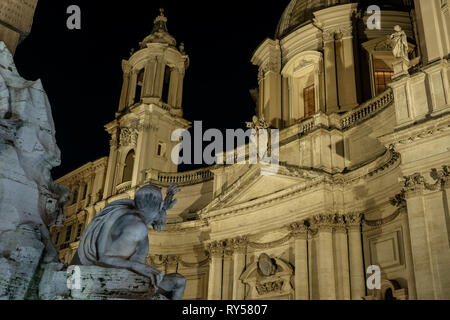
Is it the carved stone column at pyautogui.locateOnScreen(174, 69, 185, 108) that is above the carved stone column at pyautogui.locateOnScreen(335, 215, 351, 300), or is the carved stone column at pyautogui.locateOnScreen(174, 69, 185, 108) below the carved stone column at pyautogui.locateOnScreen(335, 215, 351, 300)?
above

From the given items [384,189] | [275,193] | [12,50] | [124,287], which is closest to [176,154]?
[275,193]

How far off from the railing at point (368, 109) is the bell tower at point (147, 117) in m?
10.1

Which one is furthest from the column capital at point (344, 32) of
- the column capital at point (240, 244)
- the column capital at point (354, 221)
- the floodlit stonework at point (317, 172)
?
the column capital at point (240, 244)

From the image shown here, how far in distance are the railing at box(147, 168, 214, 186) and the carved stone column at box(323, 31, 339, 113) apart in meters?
6.69

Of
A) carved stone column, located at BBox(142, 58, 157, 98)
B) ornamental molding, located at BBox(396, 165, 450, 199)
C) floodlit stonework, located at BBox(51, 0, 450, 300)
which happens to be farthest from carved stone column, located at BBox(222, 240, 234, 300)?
carved stone column, located at BBox(142, 58, 157, 98)

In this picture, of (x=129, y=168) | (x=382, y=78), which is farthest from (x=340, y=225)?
(x=129, y=168)

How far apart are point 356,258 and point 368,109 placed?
5.66 meters

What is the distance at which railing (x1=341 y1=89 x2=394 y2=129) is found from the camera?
17.4 meters

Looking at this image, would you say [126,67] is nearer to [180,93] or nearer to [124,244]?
[180,93]

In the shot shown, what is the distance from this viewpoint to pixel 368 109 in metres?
18.6

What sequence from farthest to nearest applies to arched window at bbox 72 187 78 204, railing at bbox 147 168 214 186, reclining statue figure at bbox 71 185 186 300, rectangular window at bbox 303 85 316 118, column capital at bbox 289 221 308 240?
1. arched window at bbox 72 187 78 204
2. rectangular window at bbox 303 85 316 118
3. railing at bbox 147 168 214 186
4. column capital at bbox 289 221 308 240
5. reclining statue figure at bbox 71 185 186 300

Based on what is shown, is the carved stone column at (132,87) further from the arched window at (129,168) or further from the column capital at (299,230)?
the column capital at (299,230)

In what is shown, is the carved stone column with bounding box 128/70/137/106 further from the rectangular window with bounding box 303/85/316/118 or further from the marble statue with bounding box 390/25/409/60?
the marble statue with bounding box 390/25/409/60
